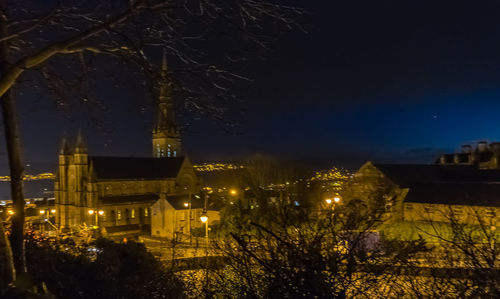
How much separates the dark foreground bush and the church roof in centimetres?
6193

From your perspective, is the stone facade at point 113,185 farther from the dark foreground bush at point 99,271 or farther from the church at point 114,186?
the dark foreground bush at point 99,271

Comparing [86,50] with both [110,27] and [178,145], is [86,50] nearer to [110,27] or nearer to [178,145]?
[110,27]

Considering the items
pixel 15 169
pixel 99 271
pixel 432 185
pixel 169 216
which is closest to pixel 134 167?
pixel 169 216

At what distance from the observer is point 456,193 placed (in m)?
41.4

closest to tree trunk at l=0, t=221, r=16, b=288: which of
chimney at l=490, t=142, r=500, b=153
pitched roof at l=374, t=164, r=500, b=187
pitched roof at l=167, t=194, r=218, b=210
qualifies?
pitched roof at l=167, t=194, r=218, b=210

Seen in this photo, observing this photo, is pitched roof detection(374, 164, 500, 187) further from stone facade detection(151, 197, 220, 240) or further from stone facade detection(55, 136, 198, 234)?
stone facade detection(55, 136, 198, 234)

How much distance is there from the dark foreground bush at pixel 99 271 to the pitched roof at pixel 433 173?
42386mm

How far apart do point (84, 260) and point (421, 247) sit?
663 centimetres

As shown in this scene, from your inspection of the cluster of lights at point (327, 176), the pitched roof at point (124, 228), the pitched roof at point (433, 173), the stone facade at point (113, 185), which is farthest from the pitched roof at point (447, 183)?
the stone facade at point (113, 185)

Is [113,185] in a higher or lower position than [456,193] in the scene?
lower

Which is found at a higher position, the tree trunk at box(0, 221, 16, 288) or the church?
the tree trunk at box(0, 221, 16, 288)

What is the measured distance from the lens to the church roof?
70312 millimetres

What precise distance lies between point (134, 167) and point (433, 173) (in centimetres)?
4949

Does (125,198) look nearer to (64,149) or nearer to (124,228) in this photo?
(124,228)
